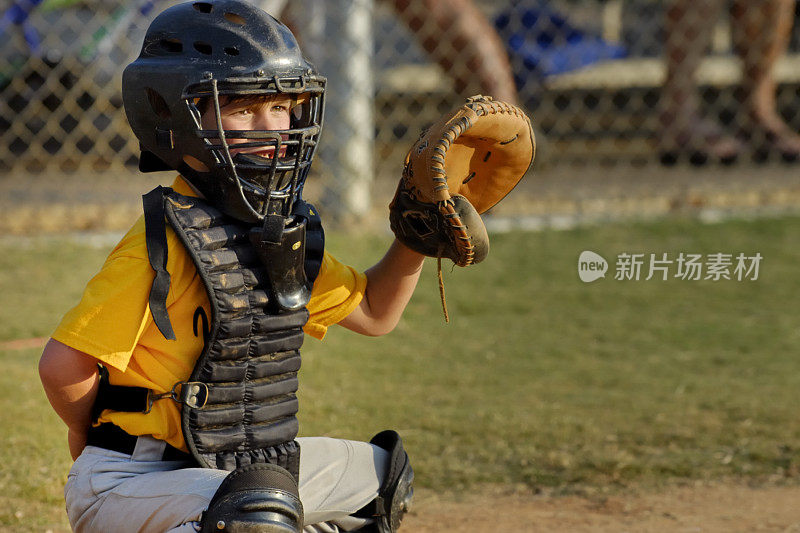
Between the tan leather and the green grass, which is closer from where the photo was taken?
the tan leather

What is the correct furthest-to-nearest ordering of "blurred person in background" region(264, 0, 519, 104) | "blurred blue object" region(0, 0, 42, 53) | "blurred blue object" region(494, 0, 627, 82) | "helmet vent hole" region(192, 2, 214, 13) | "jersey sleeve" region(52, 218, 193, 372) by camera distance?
"blurred blue object" region(494, 0, 627, 82)
"blurred blue object" region(0, 0, 42, 53)
"blurred person in background" region(264, 0, 519, 104)
"helmet vent hole" region(192, 2, 214, 13)
"jersey sleeve" region(52, 218, 193, 372)

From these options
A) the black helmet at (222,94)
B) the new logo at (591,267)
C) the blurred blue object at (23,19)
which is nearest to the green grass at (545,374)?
the new logo at (591,267)

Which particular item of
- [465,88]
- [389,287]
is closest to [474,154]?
[389,287]

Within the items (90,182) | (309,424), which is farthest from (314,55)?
(309,424)

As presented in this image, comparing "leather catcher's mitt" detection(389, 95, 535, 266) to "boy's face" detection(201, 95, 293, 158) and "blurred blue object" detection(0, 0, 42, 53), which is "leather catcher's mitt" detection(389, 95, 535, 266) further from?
"blurred blue object" detection(0, 0, 42, 53)

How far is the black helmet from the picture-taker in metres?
2.05

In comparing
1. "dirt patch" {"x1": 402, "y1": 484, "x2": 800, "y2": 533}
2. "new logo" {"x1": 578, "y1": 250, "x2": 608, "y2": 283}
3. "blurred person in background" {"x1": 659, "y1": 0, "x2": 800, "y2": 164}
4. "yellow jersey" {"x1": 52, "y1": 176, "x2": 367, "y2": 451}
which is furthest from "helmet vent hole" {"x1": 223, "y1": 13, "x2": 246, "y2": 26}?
"blurred person in background" {"x1": 659, "y1": 0, "x2": 800, "y2": 164}

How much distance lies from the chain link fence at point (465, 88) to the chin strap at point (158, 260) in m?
3.69

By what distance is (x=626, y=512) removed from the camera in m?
2.69

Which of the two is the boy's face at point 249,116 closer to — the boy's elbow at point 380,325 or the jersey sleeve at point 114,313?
the jersey sleeve at point 114,313

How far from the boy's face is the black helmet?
0.02 m

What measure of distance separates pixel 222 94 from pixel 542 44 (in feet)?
23.2

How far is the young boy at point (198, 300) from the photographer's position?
197 cm

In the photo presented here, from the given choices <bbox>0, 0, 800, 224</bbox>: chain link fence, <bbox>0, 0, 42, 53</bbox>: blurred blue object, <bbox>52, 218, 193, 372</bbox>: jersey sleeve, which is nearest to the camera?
<bbox>52, 218, 193, 372</bbox>: jersey sleeve
